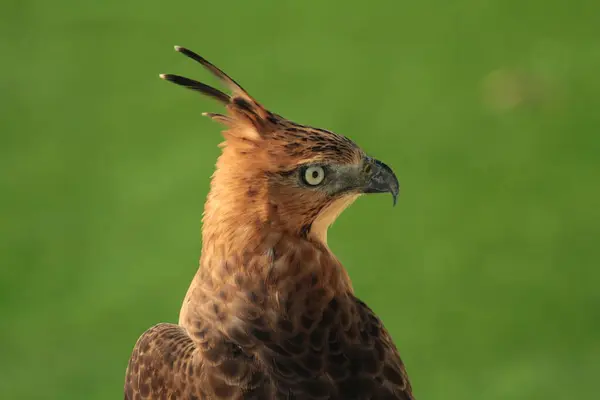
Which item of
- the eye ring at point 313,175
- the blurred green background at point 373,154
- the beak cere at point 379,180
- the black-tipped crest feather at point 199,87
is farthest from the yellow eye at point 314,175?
the blurred green background at point 373,154

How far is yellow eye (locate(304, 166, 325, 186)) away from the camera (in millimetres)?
2836

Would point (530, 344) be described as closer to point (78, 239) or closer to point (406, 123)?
point (406, 123)

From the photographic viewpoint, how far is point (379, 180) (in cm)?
296

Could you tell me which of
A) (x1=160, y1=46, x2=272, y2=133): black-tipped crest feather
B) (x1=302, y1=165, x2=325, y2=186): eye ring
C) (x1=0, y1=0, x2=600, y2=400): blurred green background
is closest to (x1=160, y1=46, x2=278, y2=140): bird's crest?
(x1=160, y1=46, x2=272, y2=133): black-tipped crest feather

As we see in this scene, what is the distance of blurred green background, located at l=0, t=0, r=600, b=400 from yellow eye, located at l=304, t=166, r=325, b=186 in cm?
259

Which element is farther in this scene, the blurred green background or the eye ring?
the blurred green background

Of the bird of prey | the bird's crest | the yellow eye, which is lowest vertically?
the bird of prey

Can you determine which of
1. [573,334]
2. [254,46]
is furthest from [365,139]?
[573,334]

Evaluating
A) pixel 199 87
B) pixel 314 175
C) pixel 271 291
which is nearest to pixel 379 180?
pixel 314 175

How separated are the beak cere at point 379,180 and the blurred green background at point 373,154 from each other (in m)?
2.46

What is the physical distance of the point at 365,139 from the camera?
630 centimetres

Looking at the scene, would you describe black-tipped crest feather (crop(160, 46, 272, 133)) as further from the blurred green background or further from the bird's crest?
the blurred green background

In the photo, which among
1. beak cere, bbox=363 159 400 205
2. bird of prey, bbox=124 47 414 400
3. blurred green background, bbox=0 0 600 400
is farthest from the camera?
blurred green background, bbox=0 0 600 400

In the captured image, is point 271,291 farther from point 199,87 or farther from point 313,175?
point 199,87
